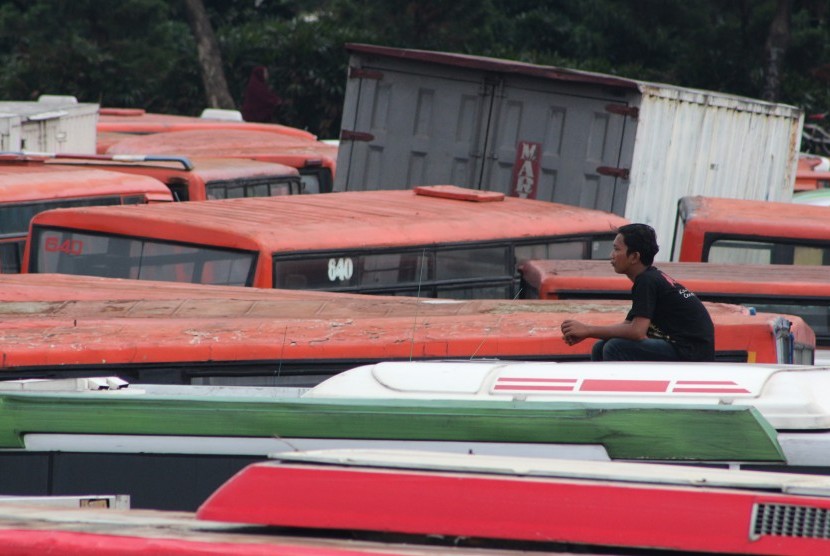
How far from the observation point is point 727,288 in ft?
28.9

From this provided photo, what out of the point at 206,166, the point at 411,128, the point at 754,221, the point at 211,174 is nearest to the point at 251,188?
the point at 206,166

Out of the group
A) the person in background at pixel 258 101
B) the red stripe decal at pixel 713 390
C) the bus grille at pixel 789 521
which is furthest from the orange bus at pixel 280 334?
the person in background at pixel 258 101

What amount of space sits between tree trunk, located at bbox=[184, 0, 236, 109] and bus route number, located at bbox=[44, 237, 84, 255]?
20.2 m

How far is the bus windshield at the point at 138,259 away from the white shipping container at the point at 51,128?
17.9 feet

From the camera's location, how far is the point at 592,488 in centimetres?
328

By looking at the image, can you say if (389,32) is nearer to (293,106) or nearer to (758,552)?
(293,106)

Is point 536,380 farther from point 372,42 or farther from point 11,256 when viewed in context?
point 372,42

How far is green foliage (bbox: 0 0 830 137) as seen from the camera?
28.2 metres

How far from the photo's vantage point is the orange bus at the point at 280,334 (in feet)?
19.7

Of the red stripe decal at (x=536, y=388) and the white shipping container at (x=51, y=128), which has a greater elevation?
the white shipping container at (x=51, y=128)

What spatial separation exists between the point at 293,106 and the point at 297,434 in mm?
25511

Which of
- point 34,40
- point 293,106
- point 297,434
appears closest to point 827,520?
point 297,434

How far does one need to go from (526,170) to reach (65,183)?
14.9 feet

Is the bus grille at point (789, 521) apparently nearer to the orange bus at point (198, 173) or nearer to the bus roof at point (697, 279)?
the bus roof at point (697, 279)
